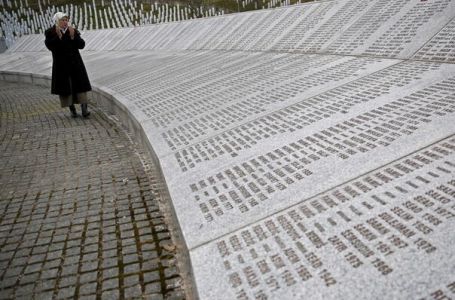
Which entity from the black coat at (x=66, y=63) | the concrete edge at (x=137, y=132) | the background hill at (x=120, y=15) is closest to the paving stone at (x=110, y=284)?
the concrete edge at (x=137, y=132)

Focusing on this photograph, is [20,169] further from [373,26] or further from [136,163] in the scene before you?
[373,26]

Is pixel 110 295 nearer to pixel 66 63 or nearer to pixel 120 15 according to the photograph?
pixel 66 63

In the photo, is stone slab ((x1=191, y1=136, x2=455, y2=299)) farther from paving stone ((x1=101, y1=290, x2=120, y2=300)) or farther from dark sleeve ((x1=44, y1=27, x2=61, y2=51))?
dark sleeve ((x1=44, y1=27, x2=61, y2=51))

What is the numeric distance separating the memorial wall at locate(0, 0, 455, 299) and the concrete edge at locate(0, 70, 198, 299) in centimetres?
13

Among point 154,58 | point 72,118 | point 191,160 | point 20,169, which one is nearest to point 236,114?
point 191,160

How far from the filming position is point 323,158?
9.87 ft

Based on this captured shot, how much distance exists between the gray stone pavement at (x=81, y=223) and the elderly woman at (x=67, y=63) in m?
1.21

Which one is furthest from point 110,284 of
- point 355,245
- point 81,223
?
point 355,245

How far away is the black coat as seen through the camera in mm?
7246

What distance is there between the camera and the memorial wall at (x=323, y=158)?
1912 mm

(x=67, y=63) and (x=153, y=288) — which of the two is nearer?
(x=153, y=288)

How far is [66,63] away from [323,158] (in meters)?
5.97

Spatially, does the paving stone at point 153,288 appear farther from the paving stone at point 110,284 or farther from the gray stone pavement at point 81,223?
the paving stone at point 110,284

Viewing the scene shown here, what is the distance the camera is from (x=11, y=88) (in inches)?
517
